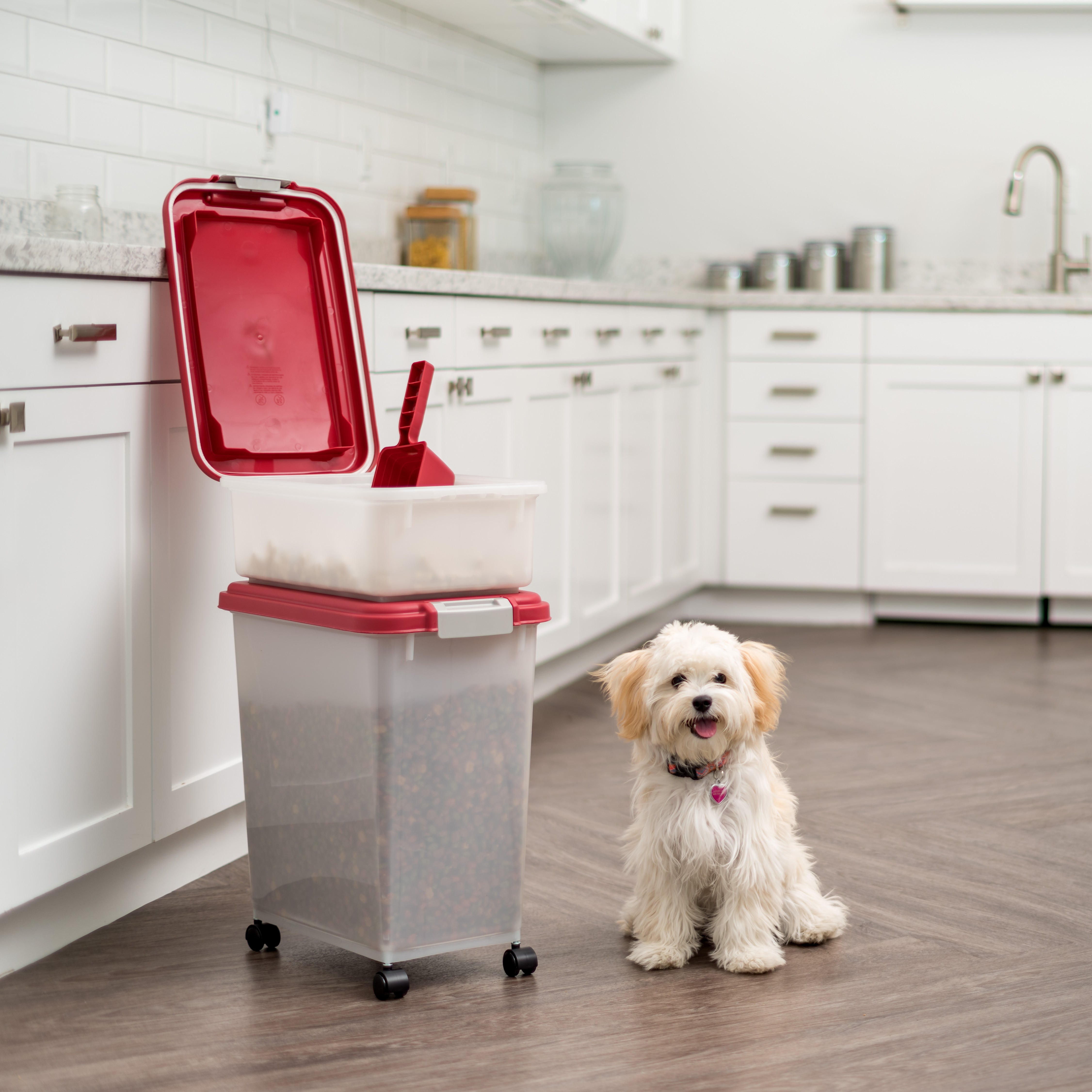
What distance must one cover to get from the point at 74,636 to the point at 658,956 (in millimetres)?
822

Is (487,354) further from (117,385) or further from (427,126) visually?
(427,126)

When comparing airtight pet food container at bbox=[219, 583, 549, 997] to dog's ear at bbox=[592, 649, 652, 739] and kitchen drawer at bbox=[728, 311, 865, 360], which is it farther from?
kitchen drawer at bbox=[728, 311, 865, 360]

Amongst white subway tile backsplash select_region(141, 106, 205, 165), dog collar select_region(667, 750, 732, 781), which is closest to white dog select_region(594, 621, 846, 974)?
dog collar select_region(667, 750, 732, 781)

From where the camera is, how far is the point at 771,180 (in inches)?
183

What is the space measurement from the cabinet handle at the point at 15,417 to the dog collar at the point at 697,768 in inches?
34.0

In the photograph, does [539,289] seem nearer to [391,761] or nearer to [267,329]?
[267,329]

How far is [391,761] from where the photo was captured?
1599mm

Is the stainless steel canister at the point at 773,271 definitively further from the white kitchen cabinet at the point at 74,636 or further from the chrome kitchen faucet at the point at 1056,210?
the white kitchen cabinet at the point at 74,636

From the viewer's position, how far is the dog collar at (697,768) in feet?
5.68

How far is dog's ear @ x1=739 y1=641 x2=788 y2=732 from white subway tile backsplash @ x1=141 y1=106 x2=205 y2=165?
1.61 m

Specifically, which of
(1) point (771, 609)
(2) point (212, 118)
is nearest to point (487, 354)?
(2) point (212, 118)

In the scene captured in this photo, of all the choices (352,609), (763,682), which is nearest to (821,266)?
(763,682)

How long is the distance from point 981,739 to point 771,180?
2384 mm

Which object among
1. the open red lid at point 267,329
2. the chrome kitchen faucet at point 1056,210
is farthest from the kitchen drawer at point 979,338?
the open red lid at point 267,329
